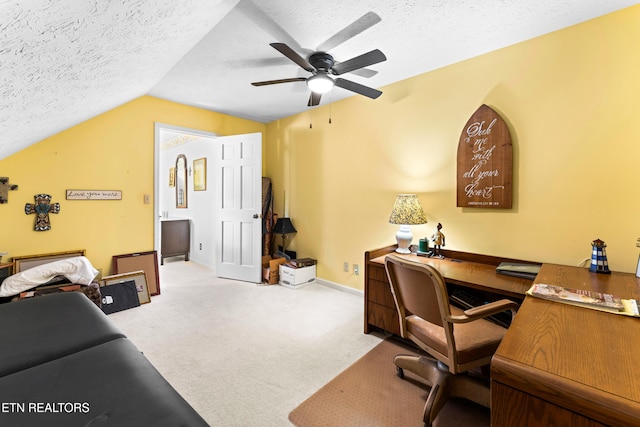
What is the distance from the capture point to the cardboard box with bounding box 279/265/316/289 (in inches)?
140

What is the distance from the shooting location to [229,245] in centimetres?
405

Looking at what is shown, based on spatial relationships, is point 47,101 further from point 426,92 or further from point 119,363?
point 426,92

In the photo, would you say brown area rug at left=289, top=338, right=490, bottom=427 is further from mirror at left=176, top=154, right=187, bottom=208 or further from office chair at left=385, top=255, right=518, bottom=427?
mirror at left=176, top=154, right=187, bottom=208

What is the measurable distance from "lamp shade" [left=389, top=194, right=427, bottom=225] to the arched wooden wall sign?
0.36 metres

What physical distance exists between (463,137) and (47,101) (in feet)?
10.4

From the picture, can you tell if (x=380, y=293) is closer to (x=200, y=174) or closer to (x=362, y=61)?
(x=362, y=61)

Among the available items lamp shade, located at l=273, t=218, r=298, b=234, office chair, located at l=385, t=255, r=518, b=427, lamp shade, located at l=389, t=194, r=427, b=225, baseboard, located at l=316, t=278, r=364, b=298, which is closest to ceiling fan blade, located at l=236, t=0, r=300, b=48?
lamp shade, located at l=389, t=194, r=427, b=225

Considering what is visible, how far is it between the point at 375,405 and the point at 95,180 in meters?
3.53

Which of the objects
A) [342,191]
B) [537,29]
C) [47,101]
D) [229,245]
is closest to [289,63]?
[342,191]

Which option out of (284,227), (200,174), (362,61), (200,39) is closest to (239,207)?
(284,227)

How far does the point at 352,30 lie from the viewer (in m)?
1.96

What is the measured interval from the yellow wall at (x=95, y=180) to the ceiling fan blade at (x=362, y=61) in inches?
99.1

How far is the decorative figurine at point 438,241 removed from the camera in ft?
8.07

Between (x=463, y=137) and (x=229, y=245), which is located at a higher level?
(x=463, y=137)
